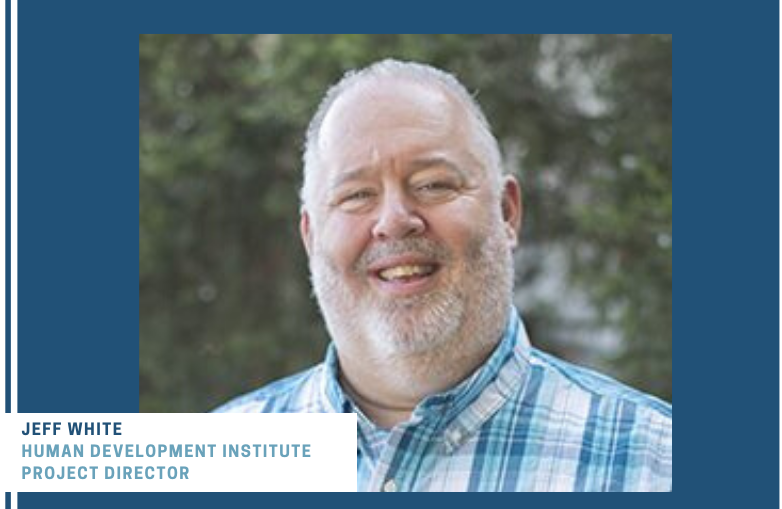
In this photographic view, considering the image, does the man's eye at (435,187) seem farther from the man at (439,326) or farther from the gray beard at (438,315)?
the gray beard at (438,315)

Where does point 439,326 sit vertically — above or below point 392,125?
below

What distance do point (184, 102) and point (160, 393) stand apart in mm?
1112

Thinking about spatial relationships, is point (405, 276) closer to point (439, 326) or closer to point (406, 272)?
point (406, 272)

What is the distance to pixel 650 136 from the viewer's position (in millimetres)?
3955

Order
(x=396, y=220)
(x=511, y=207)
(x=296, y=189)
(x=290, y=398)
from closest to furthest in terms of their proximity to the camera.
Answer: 1. (x=396, y=220)
2. (x=511, y=207)
3. (x=290, y=398)
4. (x=296, y=189)

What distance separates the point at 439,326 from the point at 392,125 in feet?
1.51

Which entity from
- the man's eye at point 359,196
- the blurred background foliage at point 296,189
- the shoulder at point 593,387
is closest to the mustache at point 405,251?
the man's eye at point 359,196

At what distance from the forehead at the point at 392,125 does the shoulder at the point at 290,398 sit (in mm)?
577

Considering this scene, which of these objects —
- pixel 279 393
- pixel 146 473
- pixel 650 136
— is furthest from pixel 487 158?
pixel 650 136

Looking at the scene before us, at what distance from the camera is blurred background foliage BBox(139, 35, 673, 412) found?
3.96 metres

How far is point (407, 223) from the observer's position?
2529 millimetres

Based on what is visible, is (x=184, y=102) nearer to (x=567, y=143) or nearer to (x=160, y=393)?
(x=160, y=393)

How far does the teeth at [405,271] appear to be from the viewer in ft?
8.45

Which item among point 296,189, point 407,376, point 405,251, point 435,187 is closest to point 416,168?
point 435,187
